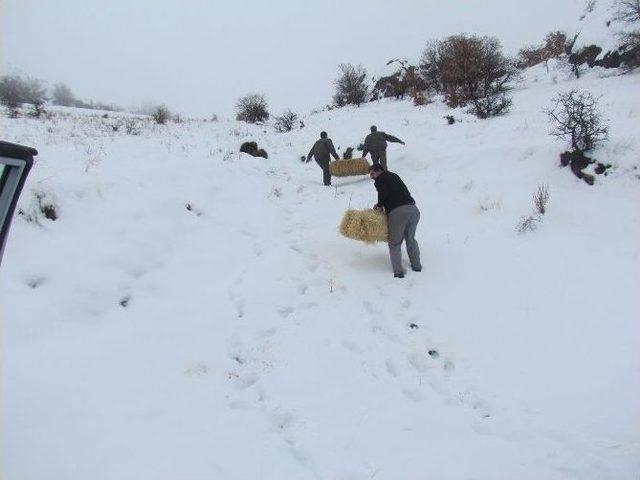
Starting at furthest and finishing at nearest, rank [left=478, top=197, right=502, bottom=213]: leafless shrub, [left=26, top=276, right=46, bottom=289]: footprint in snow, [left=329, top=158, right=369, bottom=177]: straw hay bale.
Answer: [left=329, top=158, right=369, bottom=177]: straw hay bale
[left=478, top=197, right=502, bottom=213]: leafless shrub
[left=26, top=276, right=46, bottom=289]: footprint in snow

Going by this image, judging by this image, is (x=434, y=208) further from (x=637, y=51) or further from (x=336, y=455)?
(x=637, y=51)

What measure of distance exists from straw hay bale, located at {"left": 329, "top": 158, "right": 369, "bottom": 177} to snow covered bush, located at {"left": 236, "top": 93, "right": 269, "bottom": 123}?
48.6ft

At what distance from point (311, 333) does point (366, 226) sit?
217 cm

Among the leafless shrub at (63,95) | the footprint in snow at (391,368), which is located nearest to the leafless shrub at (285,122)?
the footprint in snow at (391,368)

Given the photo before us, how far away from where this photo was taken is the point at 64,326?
14.7 ft

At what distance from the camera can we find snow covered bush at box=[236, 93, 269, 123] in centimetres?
2523

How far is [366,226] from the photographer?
21.5 feet

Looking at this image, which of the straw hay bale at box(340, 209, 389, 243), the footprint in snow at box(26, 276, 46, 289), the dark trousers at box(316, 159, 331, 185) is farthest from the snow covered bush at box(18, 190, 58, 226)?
the dark trousers at box(316, 159, 331, 185)

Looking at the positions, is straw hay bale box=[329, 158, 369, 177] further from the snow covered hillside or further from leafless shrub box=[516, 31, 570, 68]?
leafless shrub box=[516, 31, 570, 68]

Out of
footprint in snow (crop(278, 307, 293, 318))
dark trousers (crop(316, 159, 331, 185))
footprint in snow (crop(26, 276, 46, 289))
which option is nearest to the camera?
footprint in snow (crop(26, 276, 46, 289))

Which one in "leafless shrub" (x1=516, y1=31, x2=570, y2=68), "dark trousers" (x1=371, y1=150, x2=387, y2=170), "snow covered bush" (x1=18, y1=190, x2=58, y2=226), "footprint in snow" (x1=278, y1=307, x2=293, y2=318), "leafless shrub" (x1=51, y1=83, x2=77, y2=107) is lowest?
"leafless shrub" (x1=51, y1=83, x2=77, y2=107)

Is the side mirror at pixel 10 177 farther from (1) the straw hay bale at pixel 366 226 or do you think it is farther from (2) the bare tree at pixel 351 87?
(2) the bare tree at pixel 351 87

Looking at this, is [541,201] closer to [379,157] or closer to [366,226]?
[366,226]

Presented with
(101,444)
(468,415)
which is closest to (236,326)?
(101,444)
